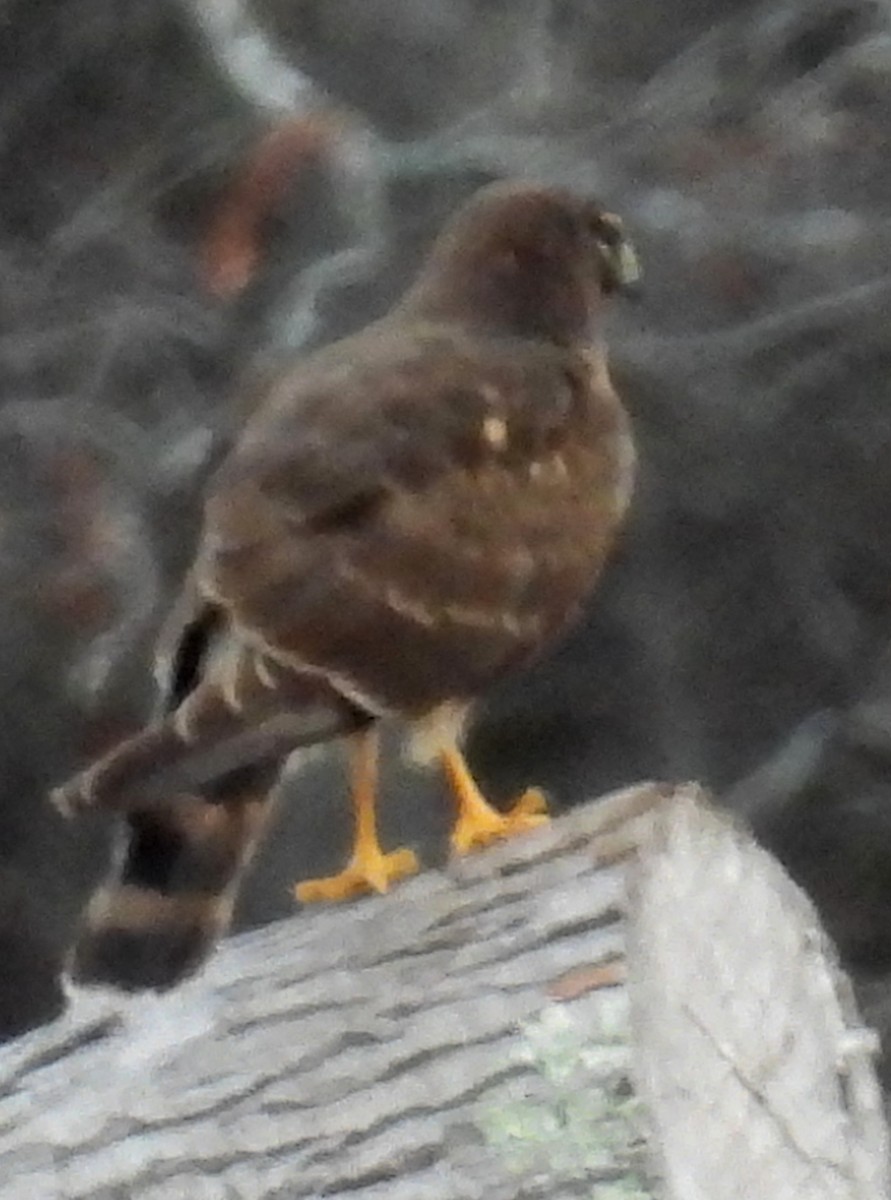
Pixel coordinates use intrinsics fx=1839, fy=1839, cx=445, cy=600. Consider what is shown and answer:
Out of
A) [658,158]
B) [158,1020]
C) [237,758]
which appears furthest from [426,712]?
[658,158]

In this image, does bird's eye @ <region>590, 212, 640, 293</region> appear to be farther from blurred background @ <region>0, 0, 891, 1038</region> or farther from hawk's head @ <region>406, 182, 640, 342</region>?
blurred background @ <region>0, 0, 891, 1038</region>

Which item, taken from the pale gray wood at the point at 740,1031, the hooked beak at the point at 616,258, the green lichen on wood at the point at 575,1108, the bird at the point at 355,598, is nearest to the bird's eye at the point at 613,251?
the hooked beak at the point at 616,258

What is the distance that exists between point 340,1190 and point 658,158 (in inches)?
48.1

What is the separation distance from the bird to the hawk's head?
0.14 ft

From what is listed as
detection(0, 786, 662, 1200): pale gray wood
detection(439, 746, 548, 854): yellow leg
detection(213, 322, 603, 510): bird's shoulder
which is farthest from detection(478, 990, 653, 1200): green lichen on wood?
detection(213, 322, 603, 510): bird's shoulder

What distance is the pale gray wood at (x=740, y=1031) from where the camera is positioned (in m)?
0.96

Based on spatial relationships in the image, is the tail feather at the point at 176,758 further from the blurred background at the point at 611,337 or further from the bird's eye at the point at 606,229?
the blurred background at the point at 611,337

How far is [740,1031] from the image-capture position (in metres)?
1.03

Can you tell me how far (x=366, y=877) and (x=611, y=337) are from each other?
0.84 metres

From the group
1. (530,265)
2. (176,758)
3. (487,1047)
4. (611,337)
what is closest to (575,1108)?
(487,1047)

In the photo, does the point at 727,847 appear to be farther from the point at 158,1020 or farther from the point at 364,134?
the point at 364,134

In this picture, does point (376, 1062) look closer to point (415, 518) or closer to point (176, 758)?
point (176, 758)

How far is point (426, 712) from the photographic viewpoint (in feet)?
3.69

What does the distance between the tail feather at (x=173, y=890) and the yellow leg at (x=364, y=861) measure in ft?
0.39
